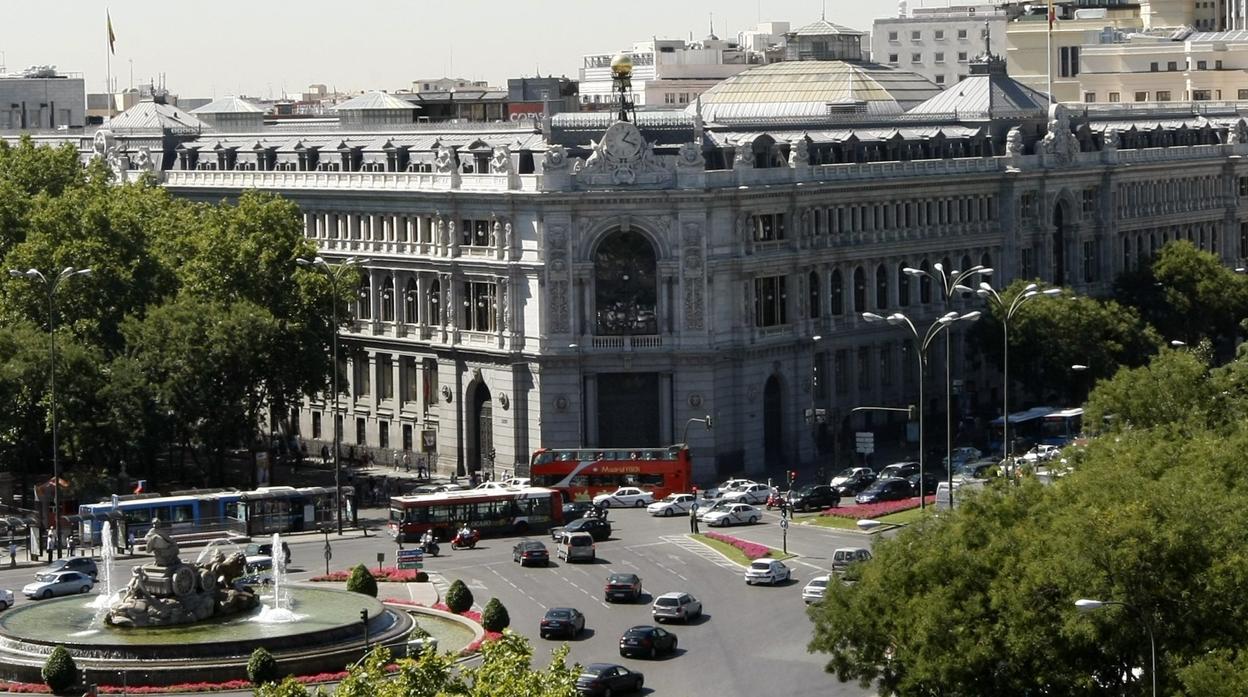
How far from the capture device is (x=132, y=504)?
398ft

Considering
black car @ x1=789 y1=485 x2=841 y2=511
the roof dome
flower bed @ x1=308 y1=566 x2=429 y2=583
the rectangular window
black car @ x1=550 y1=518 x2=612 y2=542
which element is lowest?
flower bed @ x1=308 y1=566 x2=429 y2=583

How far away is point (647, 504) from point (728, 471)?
10894 millimetres

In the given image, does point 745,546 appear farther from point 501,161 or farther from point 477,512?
point 501,161

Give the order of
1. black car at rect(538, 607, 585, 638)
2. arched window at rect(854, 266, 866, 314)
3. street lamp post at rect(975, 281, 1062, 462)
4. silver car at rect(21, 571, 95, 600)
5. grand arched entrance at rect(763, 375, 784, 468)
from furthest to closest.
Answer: arched window at rect(854, 266, 866, 314) → grand arched entrance at rect(763, 375, 784, 468) → street lamp post at rect(975, 281, 1062, 462) → silver car at rect(21, 571, 95, 600) → black car at rect(538, 607, 585, 638)

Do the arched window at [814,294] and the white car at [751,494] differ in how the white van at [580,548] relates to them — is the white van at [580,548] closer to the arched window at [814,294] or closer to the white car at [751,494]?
the white car at [751,494]

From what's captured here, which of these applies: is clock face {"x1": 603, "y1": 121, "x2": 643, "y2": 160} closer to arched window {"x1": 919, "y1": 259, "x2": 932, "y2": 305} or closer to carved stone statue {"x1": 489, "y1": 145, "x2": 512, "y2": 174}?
carved stone statue {"x1": 489, "y1": 145, "x2": 512, "y2": 174}

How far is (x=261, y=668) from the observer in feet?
282

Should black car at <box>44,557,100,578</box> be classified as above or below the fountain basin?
above

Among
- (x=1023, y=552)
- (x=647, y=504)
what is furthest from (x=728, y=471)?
(x=1023, y=552)

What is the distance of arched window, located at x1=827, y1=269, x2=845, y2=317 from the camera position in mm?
152750

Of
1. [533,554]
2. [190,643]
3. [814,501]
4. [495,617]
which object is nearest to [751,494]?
[814,501]

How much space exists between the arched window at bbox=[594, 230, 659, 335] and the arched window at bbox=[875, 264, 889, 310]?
19487 mm

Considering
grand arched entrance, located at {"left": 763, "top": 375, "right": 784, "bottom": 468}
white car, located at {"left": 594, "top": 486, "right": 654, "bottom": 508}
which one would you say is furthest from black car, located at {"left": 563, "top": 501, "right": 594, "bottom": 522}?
grand arched entrance, located at {"left": 763, "top": 375, "right": 784, "bottom": 468}

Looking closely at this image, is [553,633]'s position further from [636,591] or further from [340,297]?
[340,297]
